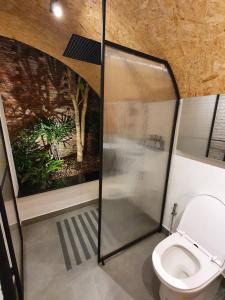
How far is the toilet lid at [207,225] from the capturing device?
1161 millimetres

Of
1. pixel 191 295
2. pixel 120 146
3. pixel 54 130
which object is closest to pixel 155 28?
pixel 120 146

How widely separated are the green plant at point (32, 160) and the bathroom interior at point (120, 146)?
13mm

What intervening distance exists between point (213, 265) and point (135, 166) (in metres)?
0.94

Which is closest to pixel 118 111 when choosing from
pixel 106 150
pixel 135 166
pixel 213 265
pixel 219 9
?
pixel 106 150

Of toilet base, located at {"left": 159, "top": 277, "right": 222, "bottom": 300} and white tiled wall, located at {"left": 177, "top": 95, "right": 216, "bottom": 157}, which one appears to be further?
white tiled wall, located at {"left": 177, "top": 95, "right": 216, "bottom": 157}

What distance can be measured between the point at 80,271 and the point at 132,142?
53.2 inches

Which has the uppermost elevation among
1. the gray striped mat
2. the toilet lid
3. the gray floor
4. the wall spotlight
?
the wall spotlight

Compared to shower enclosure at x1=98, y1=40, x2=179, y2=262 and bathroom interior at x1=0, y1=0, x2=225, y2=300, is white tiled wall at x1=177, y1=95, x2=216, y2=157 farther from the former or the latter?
shower enclosure at x1=98, y1=40, x2=179, y2=262

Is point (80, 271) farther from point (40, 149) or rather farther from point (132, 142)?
point (40, 149)

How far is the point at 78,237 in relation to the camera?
1.88 m

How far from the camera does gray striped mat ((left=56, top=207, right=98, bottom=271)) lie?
5.41 feet

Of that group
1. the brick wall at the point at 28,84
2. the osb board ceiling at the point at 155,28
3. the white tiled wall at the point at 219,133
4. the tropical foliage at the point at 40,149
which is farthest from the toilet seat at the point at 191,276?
the brick wall at the point at 28,84

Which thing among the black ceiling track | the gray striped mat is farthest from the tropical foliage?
the black ceiling track

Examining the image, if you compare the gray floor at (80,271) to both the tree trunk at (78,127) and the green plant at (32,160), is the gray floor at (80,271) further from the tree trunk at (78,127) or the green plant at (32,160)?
the tree trunk at (78,127)
